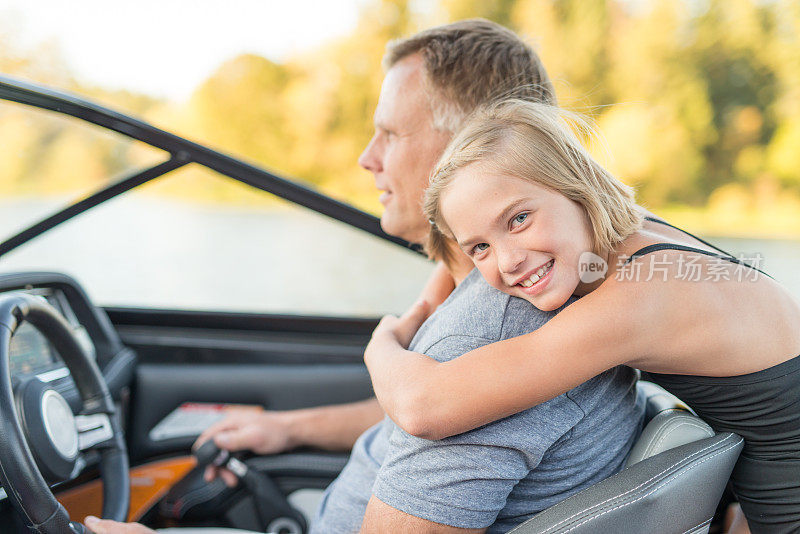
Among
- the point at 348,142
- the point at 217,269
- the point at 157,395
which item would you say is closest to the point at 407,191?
the point at 157,395

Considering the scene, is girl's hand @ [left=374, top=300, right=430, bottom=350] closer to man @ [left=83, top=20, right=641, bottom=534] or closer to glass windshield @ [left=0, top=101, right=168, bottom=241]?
man @ [left=83, top=20, right=641, bottom=534]

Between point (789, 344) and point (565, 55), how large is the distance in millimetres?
3706

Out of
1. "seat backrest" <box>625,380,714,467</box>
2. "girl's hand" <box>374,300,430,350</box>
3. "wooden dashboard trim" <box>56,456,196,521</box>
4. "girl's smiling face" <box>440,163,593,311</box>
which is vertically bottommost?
"wooden dashboard trim" <box>56,456,196,521</box>

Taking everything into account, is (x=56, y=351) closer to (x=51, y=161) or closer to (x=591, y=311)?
(x=591, y=311)

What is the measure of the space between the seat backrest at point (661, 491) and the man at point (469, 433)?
2.8 inches

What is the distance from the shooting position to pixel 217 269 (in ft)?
9.11

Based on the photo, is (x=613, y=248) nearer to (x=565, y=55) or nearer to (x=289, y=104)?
(x=289, y=104)

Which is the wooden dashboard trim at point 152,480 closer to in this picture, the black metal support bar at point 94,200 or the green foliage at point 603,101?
the black metal support bar at point 94,200

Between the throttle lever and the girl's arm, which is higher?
the girl's arm

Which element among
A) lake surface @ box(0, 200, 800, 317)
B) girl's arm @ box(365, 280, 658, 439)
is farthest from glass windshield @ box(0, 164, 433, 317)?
girl's arm @ box(365, 280, 658, 439)

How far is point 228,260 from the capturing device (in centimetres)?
287

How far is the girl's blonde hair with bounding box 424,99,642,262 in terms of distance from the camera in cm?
92

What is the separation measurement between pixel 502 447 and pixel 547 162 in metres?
0.40

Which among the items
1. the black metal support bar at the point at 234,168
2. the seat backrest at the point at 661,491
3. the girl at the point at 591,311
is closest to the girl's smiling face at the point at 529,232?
the girl at the point at 591,311
